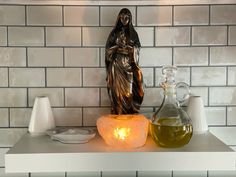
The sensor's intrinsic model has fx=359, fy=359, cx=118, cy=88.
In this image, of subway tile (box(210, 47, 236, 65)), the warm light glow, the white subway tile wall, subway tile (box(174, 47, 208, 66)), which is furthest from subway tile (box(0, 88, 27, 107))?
subway tile (box(210, 47, 236, 65))

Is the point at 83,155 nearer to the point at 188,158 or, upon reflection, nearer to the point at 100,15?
the point at 188,158

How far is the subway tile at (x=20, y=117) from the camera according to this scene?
108cm

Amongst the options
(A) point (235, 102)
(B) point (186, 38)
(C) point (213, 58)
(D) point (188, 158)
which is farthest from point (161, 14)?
(D) point (188, 158)

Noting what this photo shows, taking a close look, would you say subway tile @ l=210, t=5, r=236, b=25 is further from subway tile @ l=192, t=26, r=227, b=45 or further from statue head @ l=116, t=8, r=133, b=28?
statue head @ l=116, t=8, r=133, b=28

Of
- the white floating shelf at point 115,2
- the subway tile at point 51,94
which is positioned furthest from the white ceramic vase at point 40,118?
the white floating shelf at point 115,2

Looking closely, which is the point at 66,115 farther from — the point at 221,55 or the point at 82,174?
the point at 221,55

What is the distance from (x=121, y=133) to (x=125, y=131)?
11mm

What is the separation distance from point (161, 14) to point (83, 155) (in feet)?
1.61

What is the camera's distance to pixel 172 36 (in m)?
1.08

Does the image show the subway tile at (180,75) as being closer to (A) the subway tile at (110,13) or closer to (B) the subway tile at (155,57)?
(B) the subway tile at (155,57)

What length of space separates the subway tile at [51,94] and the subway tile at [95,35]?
0.54ft

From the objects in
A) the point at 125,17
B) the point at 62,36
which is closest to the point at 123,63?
the point at 125,17

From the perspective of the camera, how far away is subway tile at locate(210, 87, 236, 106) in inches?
43.0

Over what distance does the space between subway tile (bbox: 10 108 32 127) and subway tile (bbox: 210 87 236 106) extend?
0.56 metres
